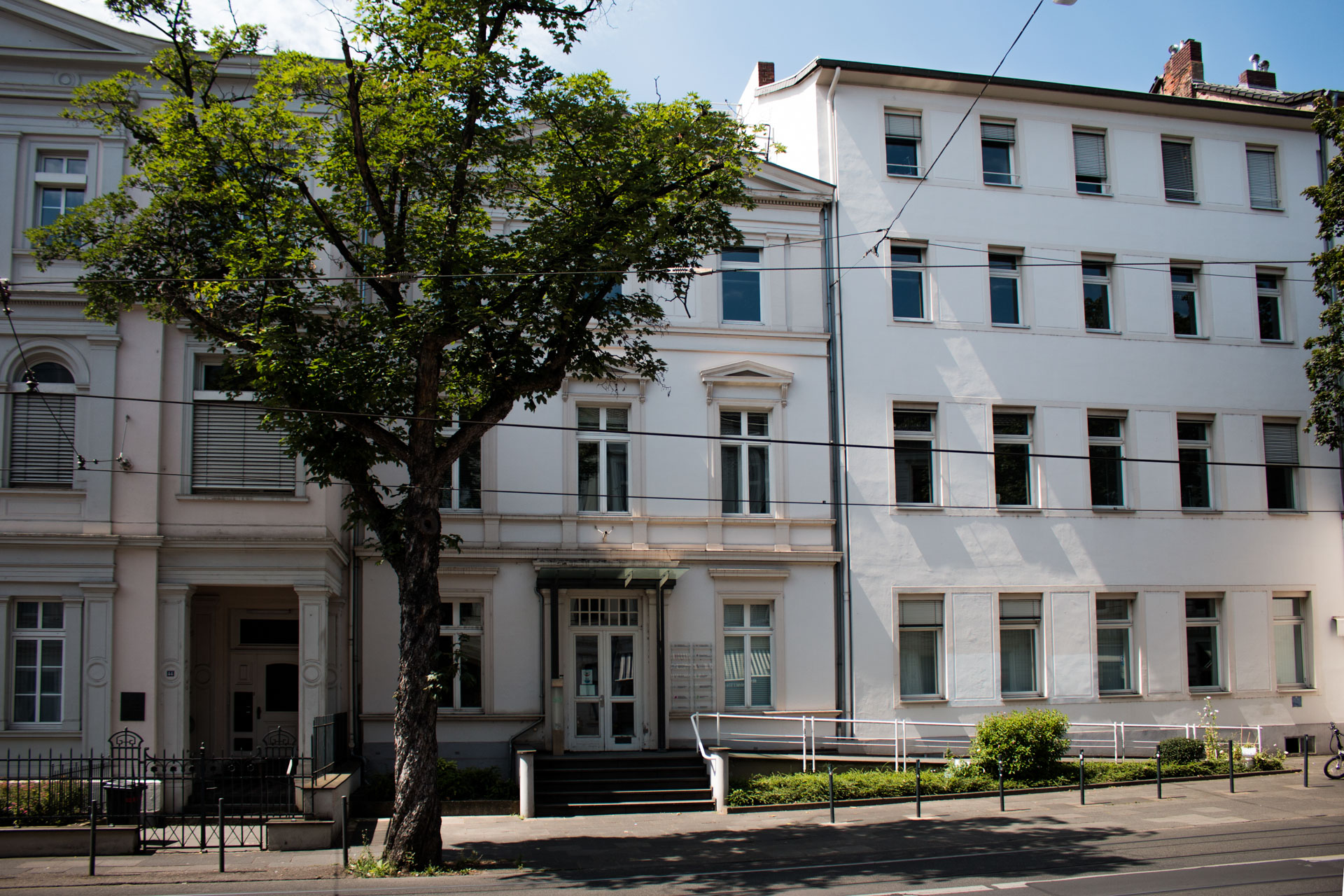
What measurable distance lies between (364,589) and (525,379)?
741cm

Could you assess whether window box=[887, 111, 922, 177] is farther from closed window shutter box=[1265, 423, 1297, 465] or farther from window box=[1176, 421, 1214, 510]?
closed window shutter box=[1265, 423, 1297, 465]

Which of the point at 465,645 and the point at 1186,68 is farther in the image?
the point at 1186,68

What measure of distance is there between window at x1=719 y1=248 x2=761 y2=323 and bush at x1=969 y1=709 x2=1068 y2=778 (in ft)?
29.9

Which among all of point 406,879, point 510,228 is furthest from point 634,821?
point 510,228

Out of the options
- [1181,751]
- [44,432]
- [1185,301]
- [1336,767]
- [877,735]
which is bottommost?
[1336,767]

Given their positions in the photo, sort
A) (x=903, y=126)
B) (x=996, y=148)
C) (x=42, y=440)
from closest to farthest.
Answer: (x=42, y=440) → (x=903, y=126) → (x=996, y=148)

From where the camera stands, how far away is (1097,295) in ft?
77.3

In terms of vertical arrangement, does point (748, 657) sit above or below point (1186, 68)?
below

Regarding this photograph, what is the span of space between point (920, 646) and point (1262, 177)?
44.9 ft

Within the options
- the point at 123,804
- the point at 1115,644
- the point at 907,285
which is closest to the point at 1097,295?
the point at 907,285

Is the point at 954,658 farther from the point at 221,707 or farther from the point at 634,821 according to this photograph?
the point at 221,707

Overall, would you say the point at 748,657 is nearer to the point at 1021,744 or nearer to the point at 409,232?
the point at 1021,744

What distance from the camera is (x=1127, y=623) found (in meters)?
22.6

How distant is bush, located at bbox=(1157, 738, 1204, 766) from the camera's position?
20.5m
